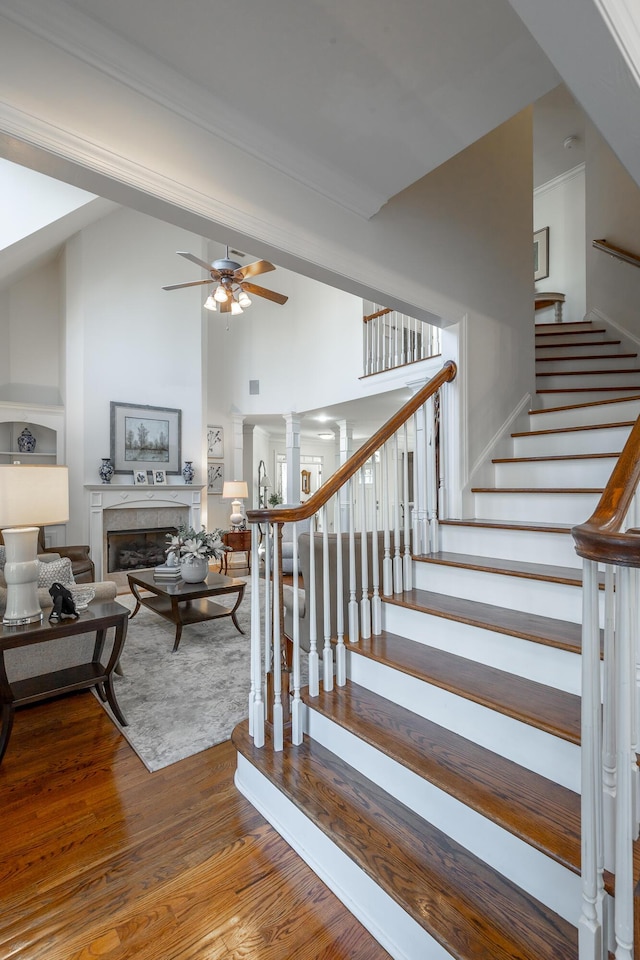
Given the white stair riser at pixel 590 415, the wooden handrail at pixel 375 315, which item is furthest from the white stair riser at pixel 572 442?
the wooden handrail at pixel 375 315

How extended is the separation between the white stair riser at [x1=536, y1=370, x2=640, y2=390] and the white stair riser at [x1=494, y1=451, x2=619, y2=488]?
1.06 meters

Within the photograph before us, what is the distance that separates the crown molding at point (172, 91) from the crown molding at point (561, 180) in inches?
209

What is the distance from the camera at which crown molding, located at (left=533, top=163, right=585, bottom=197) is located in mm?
5680

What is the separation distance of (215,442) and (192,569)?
4.28 meters

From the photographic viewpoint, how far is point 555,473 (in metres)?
2.63

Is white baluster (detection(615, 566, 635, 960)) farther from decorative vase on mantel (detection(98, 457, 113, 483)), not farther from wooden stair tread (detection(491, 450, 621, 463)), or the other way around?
decorative vase on mantel (detection(98, 457, 113, 483))

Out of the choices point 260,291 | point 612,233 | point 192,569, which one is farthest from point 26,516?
point 612,233

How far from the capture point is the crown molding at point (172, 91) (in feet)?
4.41

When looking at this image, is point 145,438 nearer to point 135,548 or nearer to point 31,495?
point 135,548

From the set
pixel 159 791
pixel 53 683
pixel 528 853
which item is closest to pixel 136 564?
pixel 53 683

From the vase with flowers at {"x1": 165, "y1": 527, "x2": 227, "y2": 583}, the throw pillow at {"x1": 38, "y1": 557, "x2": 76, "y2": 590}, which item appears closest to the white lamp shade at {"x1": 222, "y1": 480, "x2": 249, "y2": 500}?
the vase with flowers at {"x1": 165, "y1": 527, "x2": 227, "y2": 583}

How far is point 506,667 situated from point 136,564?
564 cm

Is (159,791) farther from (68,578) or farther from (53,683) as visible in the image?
(68,578)

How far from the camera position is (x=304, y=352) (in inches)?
290
